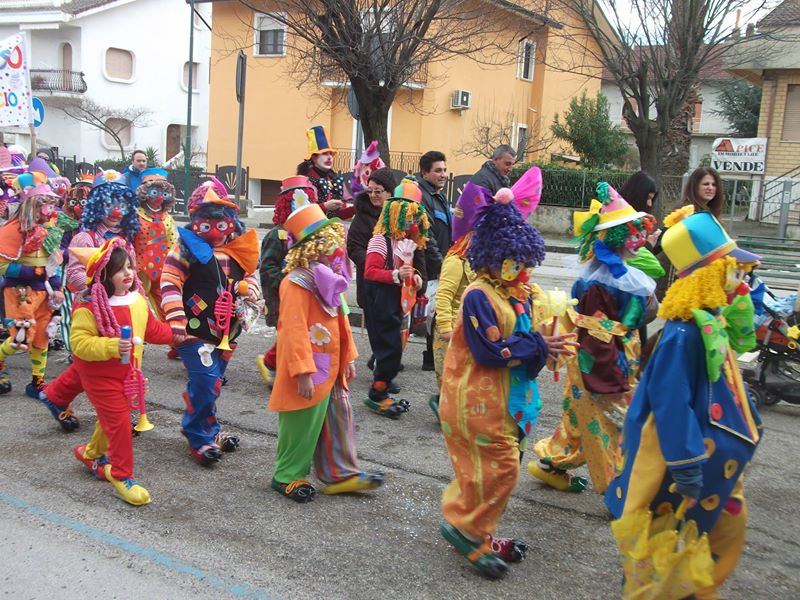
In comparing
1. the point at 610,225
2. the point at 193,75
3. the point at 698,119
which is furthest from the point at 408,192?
the point at 193,75

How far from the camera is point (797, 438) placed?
6.27 m

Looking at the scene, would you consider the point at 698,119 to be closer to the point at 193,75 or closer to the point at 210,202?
the point at 193,75

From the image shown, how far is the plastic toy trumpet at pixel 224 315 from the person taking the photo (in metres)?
5.25

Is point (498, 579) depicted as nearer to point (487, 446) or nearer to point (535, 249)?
point (487, 446)

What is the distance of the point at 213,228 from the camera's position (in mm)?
5270

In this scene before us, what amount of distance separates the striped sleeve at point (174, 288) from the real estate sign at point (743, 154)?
22272 millimetres

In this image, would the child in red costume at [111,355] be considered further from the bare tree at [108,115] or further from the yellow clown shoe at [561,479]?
the bare tree at [108,115]

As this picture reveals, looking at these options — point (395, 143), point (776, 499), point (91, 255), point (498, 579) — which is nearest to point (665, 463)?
point (498, 579)

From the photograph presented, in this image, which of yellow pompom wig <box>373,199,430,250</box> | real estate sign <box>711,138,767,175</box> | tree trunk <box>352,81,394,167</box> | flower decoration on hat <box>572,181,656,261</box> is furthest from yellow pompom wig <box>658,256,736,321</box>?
real estate sign <box>711,138,767,175</box>

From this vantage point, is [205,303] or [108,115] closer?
[205,303]

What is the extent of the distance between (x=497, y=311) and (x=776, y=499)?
255 cm

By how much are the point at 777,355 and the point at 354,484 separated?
4133 mm

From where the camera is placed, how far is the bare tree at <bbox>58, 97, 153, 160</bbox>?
1603 inches

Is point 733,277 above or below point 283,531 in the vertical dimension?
above
